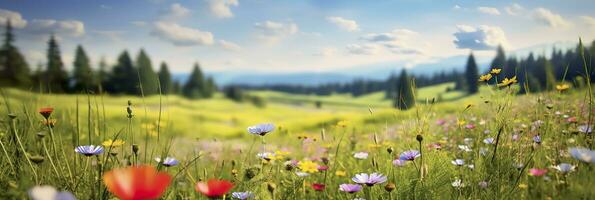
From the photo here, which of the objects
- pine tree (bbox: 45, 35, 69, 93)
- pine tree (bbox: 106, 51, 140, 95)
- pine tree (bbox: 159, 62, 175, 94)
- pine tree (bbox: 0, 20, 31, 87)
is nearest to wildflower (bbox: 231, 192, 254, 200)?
pine tree (bbox: 159, 62, 175, 94)

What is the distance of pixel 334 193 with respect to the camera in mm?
2619

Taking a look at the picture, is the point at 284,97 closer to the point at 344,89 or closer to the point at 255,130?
the point at 344,89

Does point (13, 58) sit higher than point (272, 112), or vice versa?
point (13, 58)

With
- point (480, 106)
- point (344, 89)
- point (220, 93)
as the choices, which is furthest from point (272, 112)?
point (480, 106)

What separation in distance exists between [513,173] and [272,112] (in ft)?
282

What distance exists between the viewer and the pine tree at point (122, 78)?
6006cm

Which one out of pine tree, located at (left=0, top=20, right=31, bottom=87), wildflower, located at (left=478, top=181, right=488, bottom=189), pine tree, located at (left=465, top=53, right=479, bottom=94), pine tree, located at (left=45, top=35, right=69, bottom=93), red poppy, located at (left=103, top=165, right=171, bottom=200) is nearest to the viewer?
red poppy, located at (left=103, top=165, right=171, bottom=200)

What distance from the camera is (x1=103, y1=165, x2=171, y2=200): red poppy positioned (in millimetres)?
873

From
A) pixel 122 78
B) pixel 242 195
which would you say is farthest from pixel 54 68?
pixel 242 195

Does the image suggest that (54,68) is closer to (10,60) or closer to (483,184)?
(10,60)

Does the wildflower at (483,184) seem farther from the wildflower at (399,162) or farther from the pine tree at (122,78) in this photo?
the pine tree at (122,78)

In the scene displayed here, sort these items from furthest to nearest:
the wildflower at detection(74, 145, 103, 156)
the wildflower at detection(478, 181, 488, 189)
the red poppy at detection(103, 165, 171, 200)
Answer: the wildflower at detection(478, 181, 488, 189), the wildflower at detection(74, 145, 103, 156), the red poppy at detection(103, 165, 171, 200)

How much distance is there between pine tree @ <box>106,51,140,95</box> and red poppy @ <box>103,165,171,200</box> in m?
61.4

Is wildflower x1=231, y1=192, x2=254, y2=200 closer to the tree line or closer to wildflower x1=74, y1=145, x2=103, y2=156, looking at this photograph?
wildflower x1=74, y1=145, x2=103, y2=156
